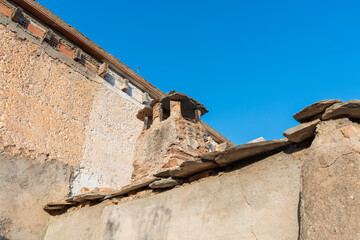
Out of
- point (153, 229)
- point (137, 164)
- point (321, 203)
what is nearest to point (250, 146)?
point (321, 203)

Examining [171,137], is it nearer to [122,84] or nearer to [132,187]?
[132,187]

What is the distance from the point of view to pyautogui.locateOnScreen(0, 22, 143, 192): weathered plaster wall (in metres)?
5.51

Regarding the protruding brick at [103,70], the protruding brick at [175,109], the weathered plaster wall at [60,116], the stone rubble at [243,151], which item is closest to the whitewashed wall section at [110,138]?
the weathered plaster wall at [60,116]

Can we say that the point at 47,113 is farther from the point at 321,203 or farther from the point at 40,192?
the point at 321,203

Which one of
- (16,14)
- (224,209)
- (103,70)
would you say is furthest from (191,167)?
(16,14)

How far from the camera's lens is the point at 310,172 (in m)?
2.15

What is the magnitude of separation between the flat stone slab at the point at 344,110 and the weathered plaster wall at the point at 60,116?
5.17 meters

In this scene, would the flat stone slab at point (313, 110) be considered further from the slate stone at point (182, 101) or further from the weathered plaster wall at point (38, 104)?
the weathered plaster wall at point (38, 104)

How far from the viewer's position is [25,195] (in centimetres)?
517

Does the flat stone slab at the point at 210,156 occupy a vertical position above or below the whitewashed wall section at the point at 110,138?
below

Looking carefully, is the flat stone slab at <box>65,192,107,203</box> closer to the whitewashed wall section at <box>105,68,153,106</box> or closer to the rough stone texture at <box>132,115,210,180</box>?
the rough stone texture at <box>132,115,210,180</box>

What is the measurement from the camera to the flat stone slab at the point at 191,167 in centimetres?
309

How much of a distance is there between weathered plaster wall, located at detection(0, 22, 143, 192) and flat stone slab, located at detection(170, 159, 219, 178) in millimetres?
3499

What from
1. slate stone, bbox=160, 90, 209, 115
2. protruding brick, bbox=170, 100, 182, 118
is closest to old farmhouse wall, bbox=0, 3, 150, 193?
slate stone, bbox=160, 90, 209, 115
